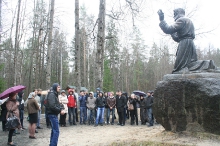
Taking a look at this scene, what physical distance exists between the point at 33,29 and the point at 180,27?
66.1 ft

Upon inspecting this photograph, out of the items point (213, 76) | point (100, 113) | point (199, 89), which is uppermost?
point (213, 76)

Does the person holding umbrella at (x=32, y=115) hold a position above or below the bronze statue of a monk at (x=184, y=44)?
below

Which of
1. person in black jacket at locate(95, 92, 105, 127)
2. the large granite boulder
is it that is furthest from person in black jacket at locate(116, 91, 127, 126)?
the large granite boulder

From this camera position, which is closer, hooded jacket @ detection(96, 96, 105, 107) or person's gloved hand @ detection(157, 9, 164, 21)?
person's gloved hand @ detection(157, 9, 164, 21)

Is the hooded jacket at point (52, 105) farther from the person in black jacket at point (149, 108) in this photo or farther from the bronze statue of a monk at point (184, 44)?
the person in black jacket at point (149, 108)

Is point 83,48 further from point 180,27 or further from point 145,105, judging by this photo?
point 180,27

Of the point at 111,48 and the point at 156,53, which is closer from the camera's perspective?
the point at 111,48

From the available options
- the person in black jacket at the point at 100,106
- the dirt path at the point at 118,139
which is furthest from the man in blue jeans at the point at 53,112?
the person in black jacket at the point at 100,106

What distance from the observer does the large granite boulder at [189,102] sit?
18.3 feet

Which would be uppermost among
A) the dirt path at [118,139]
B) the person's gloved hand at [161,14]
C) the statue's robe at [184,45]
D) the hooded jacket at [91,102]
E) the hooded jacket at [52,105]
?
the person's gloved hand at [161,14]

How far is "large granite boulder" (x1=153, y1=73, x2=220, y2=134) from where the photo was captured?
5578mm

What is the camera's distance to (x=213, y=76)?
5859 millimetres

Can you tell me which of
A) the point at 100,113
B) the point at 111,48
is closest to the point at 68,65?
the point at 111,48

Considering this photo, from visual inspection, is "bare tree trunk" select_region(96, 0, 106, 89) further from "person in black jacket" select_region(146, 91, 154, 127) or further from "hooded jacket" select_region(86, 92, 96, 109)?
"person in black jacket" select_region(146, 91, 154, 127)
